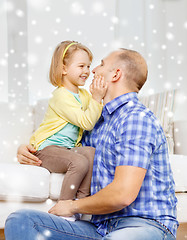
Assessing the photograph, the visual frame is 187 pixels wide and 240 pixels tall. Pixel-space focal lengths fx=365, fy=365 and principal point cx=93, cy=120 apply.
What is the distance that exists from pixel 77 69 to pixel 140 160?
0.73 metres

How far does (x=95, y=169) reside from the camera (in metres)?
1.22

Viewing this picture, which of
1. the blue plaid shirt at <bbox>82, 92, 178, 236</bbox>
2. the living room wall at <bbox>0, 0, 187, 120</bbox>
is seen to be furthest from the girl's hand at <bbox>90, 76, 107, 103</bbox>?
the living room wall at <bbox>0, 0, 187, 120</bbox>

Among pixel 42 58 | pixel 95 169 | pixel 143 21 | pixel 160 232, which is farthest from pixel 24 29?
pixel 160 232

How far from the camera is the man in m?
1.02

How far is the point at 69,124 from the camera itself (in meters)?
1.59

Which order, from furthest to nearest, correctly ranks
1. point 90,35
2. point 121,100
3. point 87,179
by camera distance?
point 90,35, point 87,179, point 121,100

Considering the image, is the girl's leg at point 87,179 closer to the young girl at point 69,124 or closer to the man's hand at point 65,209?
the young girl at point 69,124

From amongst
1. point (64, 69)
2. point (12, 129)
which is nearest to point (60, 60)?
point (64, 69)

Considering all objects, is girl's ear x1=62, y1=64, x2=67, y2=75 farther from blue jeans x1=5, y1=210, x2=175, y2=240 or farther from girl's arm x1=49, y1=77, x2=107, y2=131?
blue jeans x1=5, y1=210, x2=175, y2=240

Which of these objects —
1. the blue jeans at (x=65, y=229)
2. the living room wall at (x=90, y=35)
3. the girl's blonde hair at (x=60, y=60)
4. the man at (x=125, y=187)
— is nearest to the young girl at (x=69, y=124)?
the girl's blonde hair at (x=60, y=60)

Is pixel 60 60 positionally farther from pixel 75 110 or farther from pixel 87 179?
pixel 87 179

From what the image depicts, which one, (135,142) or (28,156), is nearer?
(135,142)

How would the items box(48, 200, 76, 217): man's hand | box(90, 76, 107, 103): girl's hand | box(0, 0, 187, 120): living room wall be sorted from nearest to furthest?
box(48, 200, 76, 217): man's hand → box(90, 76, 107, 103): girl's hand → box(0, 0, 187, 120): living room wall

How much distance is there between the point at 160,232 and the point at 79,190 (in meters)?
0.43
